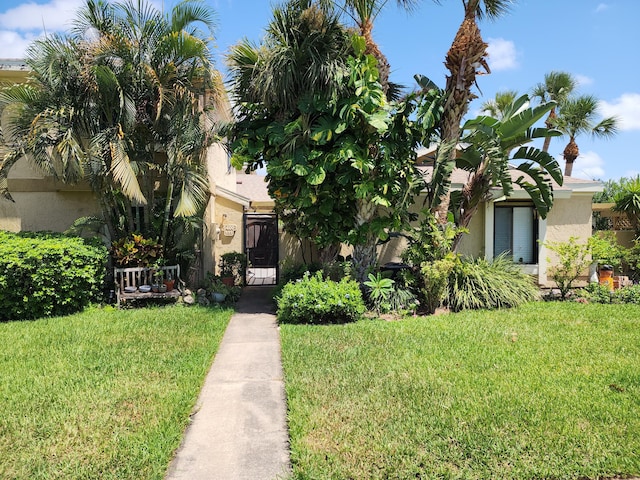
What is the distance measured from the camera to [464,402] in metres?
4.25

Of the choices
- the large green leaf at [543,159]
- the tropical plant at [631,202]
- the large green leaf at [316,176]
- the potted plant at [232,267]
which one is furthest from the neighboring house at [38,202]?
the tropical plant at [631,202]

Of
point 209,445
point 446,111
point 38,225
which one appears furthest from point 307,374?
point 38,225

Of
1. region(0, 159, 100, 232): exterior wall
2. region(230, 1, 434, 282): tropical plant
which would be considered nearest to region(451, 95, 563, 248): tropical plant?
region(230, 1, 434, 282): tropical plant

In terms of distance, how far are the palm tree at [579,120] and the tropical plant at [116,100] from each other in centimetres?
1844

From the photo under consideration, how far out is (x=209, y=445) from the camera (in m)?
3.59

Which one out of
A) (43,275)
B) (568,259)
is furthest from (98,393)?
(568,259)

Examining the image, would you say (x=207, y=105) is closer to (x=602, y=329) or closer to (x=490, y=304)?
(x=490, y=304)

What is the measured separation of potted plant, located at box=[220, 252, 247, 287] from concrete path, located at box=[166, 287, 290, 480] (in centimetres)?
498

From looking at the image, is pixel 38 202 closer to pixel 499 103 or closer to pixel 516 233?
pixel 516 233

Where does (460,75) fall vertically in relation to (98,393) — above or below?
above

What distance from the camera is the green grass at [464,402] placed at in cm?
323

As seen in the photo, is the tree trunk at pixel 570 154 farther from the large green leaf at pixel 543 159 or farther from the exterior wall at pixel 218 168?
the exterior wall at pixel 218 168

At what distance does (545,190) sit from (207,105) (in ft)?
28.7

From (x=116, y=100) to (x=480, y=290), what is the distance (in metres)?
9.14
